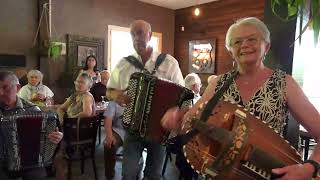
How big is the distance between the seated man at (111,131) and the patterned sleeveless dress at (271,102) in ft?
4.26

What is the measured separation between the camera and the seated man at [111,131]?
2257 millimetres

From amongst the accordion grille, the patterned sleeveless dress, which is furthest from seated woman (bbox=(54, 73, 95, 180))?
the patterned sleeveless dress

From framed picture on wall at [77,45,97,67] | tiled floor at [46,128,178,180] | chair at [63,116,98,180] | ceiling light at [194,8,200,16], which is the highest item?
ceiling light at [194,8,200,16]

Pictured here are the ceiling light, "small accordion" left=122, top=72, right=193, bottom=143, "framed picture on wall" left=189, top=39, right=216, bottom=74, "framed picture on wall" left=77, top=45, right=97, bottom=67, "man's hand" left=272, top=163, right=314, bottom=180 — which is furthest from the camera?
"framed picture on wall" left=189, top=39, right=216, bottom=74

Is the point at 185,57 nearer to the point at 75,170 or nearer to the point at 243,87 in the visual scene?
the point at 75,170

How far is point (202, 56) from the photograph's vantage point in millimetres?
6797

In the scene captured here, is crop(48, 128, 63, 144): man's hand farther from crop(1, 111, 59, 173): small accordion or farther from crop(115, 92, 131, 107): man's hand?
crop(115, 92, 131, 107): man's hand

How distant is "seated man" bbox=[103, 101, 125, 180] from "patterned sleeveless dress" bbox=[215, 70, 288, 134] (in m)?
1.30

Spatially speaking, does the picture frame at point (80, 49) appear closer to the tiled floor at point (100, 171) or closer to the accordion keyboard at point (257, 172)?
the tiled floor at point (100, 171)

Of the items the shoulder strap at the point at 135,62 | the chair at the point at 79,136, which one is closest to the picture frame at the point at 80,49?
the chair at the point at 79,136

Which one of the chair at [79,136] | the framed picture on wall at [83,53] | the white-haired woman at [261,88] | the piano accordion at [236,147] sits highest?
the framed picture on wall at [83,53]

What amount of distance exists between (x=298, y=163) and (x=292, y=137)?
2.08 ft

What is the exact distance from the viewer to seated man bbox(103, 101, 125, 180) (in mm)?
2257

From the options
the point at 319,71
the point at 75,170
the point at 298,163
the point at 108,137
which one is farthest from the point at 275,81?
the point at 319,71
